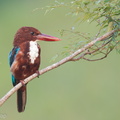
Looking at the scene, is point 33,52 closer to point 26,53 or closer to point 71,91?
point 26,53

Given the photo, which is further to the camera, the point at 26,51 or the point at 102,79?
the point at 102,79

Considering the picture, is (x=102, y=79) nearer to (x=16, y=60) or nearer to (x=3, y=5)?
(x=16, y=60)

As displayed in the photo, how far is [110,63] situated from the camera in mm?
7977

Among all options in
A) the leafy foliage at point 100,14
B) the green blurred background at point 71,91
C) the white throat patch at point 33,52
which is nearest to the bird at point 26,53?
the white throat patch at point 33,52

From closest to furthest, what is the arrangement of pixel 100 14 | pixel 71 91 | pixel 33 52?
pixel 100 14 < pixel 33 52 < pixel 71 91

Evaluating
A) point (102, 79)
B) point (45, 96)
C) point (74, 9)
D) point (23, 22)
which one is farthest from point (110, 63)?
point (74, 9)

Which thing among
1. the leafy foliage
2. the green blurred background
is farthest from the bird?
the green blurred background

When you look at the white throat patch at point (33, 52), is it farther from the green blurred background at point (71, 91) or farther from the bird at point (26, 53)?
the green blurred background at point (71, 91)

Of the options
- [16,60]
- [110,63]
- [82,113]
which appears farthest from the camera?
[110,63]

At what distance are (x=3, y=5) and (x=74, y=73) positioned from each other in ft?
15.2

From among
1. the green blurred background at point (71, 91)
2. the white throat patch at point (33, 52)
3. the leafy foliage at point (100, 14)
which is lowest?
the green blurred background at point (71, 91)

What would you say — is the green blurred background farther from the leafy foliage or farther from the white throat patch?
the leafy foliage

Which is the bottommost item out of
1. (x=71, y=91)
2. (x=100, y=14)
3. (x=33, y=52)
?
(x=71, y=91)

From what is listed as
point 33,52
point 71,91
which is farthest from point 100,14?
point 71,91
